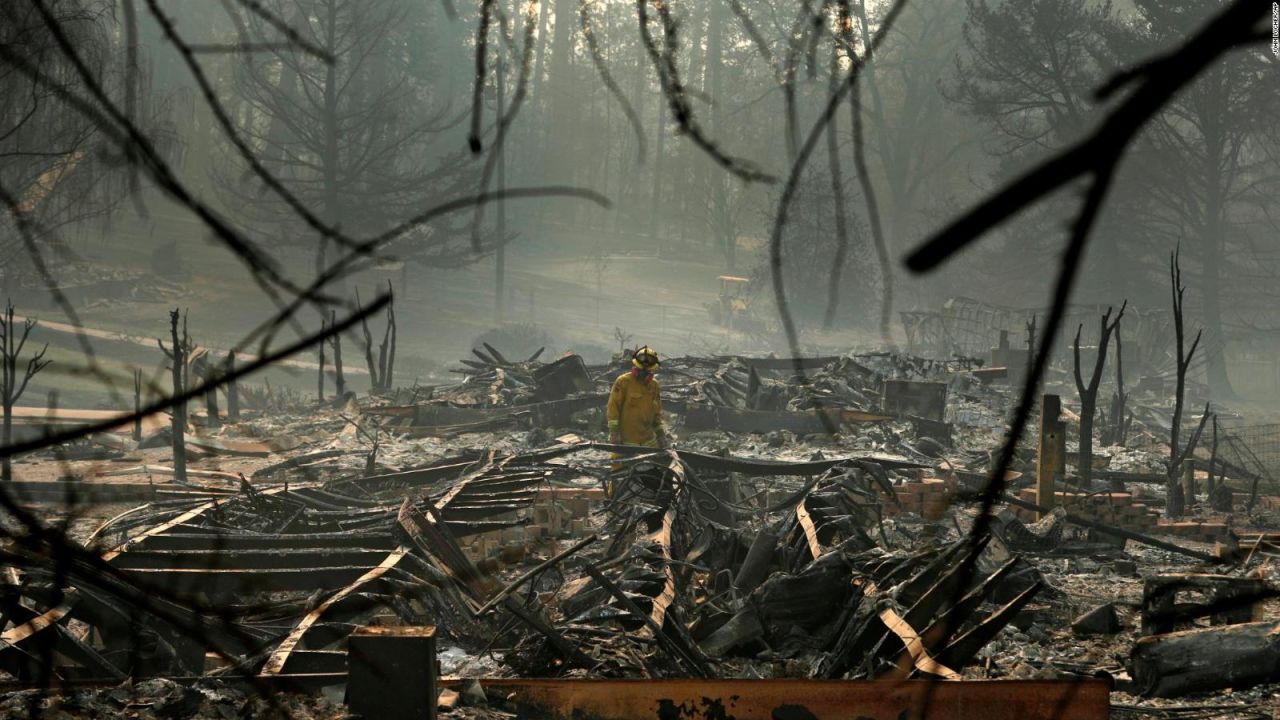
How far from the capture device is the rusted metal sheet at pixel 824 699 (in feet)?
13.4

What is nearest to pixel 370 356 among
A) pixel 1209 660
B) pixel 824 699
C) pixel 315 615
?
pixel 824 699

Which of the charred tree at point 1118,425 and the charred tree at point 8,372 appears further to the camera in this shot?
Result: the charred tree at point 1118,425

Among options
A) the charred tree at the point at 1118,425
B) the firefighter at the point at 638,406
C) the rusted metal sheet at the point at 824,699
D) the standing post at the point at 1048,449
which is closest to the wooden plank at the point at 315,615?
the rusted metal sheet at the point at 824,699

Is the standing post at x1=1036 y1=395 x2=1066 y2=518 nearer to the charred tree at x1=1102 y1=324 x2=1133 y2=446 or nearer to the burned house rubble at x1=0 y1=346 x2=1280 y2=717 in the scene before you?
the burned house rubble at x1=0 y1=346 x2=1280 y2=717

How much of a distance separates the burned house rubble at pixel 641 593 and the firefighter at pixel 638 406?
61 cm

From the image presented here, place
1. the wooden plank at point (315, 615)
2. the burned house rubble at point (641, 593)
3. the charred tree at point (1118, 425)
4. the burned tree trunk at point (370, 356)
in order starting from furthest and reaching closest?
the charred tree at point (1118, 425) < the wooden plank at point (315, 615) < the burned house rubble at point (641, 593) < the burned tree trunk at point (370, 356)

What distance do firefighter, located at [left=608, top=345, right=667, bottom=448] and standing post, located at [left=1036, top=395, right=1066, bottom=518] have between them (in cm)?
354

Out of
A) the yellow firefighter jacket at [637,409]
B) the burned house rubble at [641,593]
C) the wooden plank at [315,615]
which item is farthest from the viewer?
the yellow firefighter jacket at [637,409]

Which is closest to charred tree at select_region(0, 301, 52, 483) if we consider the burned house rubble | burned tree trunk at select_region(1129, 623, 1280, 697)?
the burned house rubble

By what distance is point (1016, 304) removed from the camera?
3956 cm

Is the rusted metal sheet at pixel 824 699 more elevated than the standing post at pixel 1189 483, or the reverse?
the rusted metal sheet at pixel 824 699

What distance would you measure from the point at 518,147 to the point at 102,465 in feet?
125

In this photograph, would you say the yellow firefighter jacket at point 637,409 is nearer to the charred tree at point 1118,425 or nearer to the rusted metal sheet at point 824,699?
the rusted metal sheet at point 824,699

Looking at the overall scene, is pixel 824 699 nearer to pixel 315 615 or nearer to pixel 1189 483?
pixel 315 615
